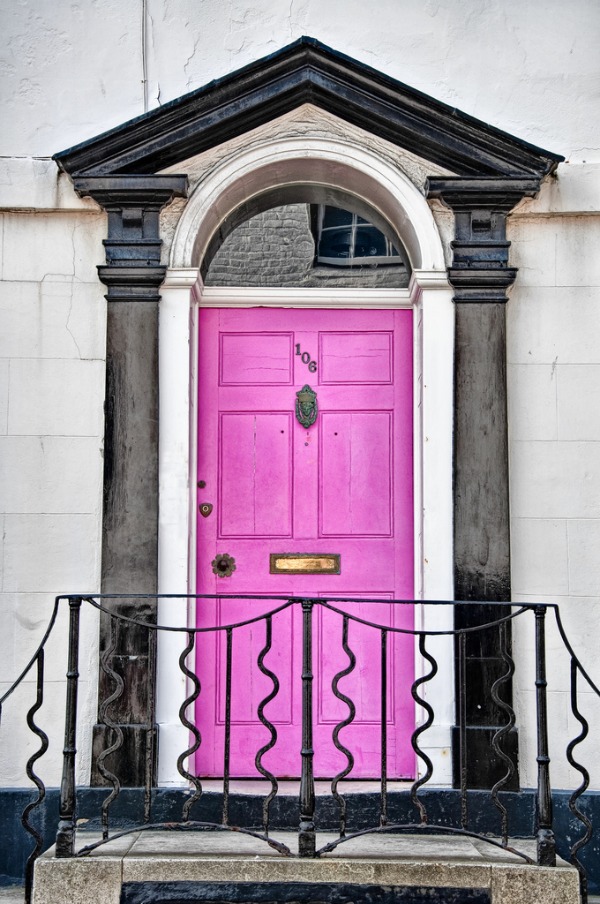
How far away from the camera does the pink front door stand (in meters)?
4.78

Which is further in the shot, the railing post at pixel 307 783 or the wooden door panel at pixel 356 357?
the wooden door panel at pixel 356 357

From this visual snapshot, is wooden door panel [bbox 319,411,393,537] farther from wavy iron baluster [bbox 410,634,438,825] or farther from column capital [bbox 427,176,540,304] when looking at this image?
wavy iron baluster [bbox 410,634,438,825]

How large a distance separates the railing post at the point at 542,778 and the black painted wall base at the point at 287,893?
0.92 ft

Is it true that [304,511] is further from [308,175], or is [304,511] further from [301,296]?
[308,175]

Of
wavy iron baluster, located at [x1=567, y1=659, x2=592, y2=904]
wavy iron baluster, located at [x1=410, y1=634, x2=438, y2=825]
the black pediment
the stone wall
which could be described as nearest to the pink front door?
the stone wall

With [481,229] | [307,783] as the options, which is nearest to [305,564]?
[307,783]

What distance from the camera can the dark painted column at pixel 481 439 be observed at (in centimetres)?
437

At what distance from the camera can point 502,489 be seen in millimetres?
4516

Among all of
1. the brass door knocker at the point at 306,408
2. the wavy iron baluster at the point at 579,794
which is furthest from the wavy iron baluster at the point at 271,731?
the brass door knocker at the point at 306,408

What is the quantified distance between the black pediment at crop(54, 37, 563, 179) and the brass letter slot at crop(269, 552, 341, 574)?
2018 mm

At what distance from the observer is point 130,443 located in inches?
180

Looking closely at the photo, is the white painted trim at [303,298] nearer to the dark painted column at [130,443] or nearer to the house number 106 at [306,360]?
the house number 106 at [306,360]

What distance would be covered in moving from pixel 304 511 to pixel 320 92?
2081mm

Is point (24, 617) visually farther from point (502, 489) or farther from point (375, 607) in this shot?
point (502, 489)
